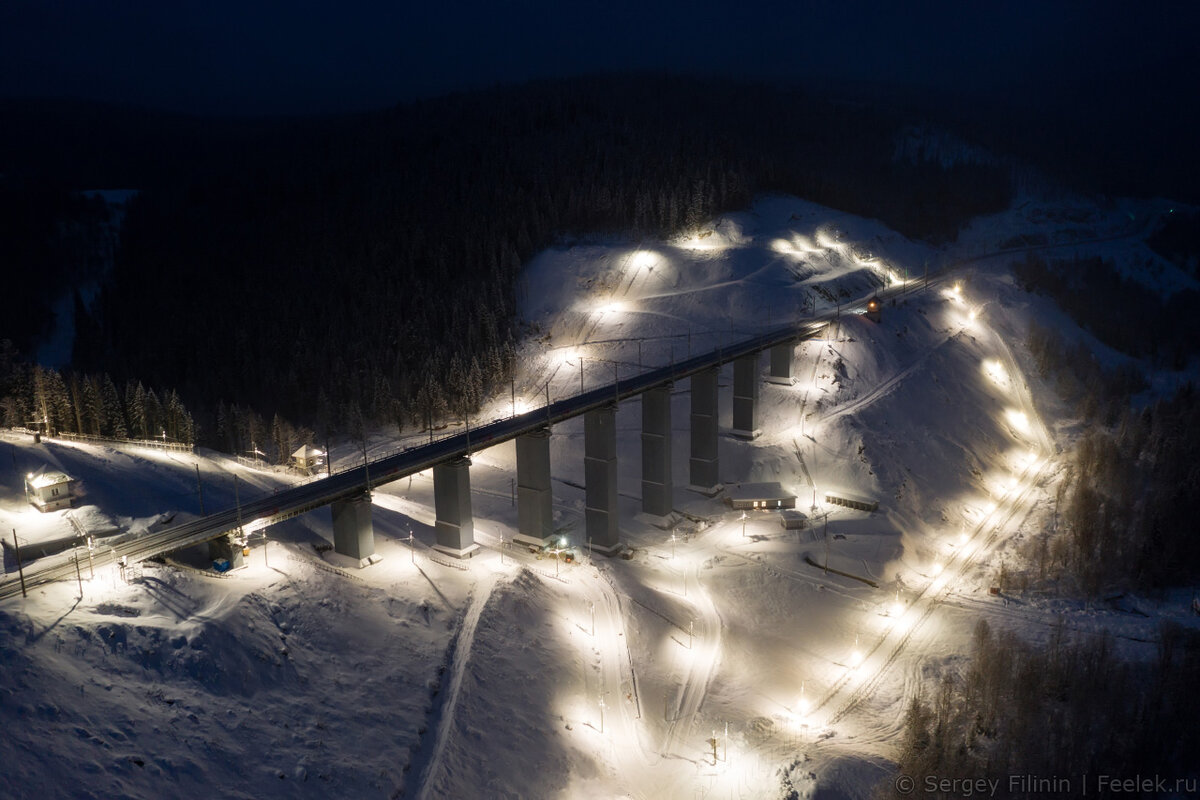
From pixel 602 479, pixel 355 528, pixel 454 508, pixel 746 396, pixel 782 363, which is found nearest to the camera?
pixel 355 528

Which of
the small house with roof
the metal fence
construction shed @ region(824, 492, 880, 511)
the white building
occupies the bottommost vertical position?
construction shed @ region(824, 492, 880, 511)

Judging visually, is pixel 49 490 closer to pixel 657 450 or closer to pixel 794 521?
pixel 657 450

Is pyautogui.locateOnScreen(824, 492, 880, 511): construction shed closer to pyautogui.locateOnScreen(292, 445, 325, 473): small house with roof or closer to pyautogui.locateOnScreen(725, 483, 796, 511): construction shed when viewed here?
pyautogui.locateOnScreen(725, 483, 796, 511): construction shed

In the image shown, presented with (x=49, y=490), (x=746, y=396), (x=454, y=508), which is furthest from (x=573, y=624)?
(x=746, y=396)

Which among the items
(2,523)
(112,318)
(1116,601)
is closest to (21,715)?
(2,523)

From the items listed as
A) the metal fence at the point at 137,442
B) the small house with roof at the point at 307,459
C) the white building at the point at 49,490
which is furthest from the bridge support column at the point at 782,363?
the white building at the point at 49,490

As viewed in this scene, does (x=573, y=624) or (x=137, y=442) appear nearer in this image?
(x=573, y=624)

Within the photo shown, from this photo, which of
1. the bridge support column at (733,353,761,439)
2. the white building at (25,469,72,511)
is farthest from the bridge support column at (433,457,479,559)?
the bridge support column at (733,353,761,439)

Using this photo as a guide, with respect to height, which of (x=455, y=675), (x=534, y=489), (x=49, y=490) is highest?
(x=49, y=490)
